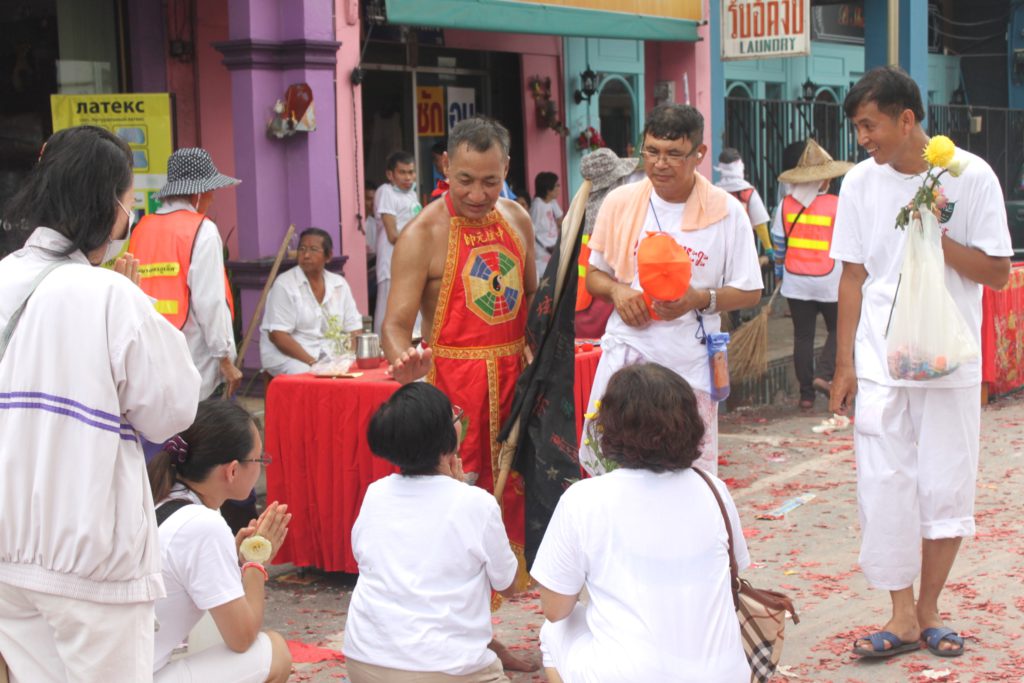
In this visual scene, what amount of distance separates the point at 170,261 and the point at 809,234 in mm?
5372

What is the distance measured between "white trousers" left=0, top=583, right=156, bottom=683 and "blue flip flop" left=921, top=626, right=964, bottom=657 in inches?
117

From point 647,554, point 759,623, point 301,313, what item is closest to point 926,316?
point 759,623

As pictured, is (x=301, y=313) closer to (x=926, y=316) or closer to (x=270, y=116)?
(x=270, y=116)

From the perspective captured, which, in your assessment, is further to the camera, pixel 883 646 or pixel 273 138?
pixel 273 138

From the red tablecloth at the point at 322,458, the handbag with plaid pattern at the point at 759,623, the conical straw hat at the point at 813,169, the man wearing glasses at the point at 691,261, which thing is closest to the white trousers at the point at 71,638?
the handbag with plaid pattern at the point at 759,623

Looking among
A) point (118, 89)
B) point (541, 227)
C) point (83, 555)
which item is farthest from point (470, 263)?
point (541, 227)

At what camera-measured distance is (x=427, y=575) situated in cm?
402

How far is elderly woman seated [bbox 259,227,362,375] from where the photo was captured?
803 centimetres

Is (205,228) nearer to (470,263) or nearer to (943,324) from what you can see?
(470,263)

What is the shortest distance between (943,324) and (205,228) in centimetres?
360

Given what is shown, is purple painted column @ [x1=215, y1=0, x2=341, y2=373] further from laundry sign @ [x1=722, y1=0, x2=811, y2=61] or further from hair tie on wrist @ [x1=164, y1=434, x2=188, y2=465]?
hair tie on wrist @ [x1=164, y1=434, x2=188, y2=465]

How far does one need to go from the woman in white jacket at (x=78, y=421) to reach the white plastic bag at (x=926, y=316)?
8.67 ft

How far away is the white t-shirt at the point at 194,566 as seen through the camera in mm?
3654

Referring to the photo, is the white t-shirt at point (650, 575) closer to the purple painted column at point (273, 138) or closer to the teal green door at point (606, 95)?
the purple painted column at point (273, 138)
